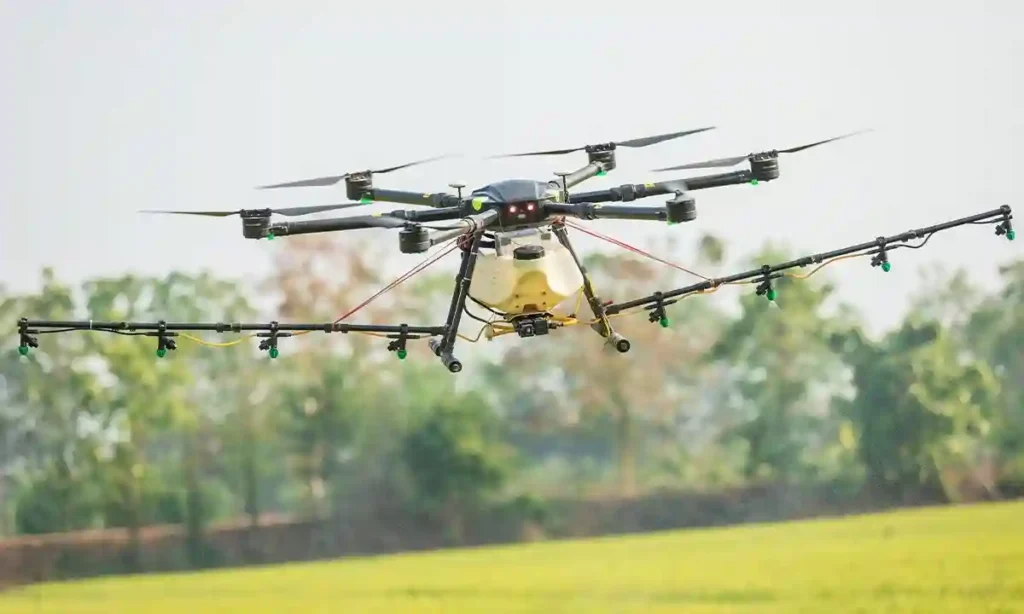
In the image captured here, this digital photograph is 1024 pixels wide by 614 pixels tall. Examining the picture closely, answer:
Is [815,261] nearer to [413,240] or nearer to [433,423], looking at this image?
[413,240]

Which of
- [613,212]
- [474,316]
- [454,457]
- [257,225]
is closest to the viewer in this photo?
[613,212]

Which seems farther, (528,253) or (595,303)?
(595,303)

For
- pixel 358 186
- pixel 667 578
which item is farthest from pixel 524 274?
pixel 667 578

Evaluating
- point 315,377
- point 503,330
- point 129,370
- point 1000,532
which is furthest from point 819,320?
point 503,330

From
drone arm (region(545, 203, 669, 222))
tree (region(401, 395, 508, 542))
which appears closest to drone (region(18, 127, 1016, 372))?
drone arm (region(545, 203, 669, 222))

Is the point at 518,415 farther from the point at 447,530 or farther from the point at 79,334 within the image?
the point at 79,334

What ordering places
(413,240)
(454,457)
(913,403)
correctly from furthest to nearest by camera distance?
1. (913,403)
2. (454,457)
3. (413,240)

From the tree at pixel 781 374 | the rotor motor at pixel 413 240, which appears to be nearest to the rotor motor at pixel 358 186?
the rotor motor at pixel 413 240
